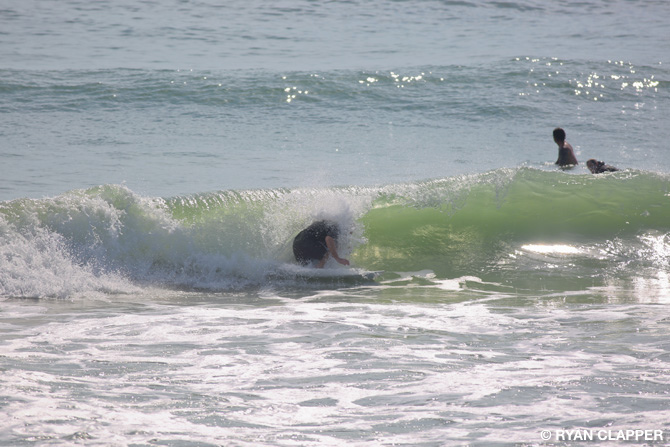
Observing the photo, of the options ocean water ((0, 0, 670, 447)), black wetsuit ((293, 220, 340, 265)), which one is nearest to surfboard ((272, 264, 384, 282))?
ocean water ((0, 0, 670, 447))

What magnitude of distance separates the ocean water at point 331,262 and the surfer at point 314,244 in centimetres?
17

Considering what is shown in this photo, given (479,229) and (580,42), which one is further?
(580,42)

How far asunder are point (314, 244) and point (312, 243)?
0.03 metres

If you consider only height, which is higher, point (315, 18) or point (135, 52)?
point (315, 18)

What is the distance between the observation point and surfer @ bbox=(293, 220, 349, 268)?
307 inches

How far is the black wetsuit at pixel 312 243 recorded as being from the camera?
779 cm

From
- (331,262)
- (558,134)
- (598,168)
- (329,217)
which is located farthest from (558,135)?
(331,262)

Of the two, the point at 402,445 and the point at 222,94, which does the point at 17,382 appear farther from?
the point at 222,94

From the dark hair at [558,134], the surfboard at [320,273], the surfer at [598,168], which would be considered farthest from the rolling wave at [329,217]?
the dark hair at [558,134]

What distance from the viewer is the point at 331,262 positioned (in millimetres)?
7922

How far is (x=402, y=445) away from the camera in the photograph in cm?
354

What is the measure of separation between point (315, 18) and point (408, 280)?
77.1ft

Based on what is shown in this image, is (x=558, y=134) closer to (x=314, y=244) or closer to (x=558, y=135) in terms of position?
(x=558, y=135)

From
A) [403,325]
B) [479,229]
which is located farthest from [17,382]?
[479,229]
